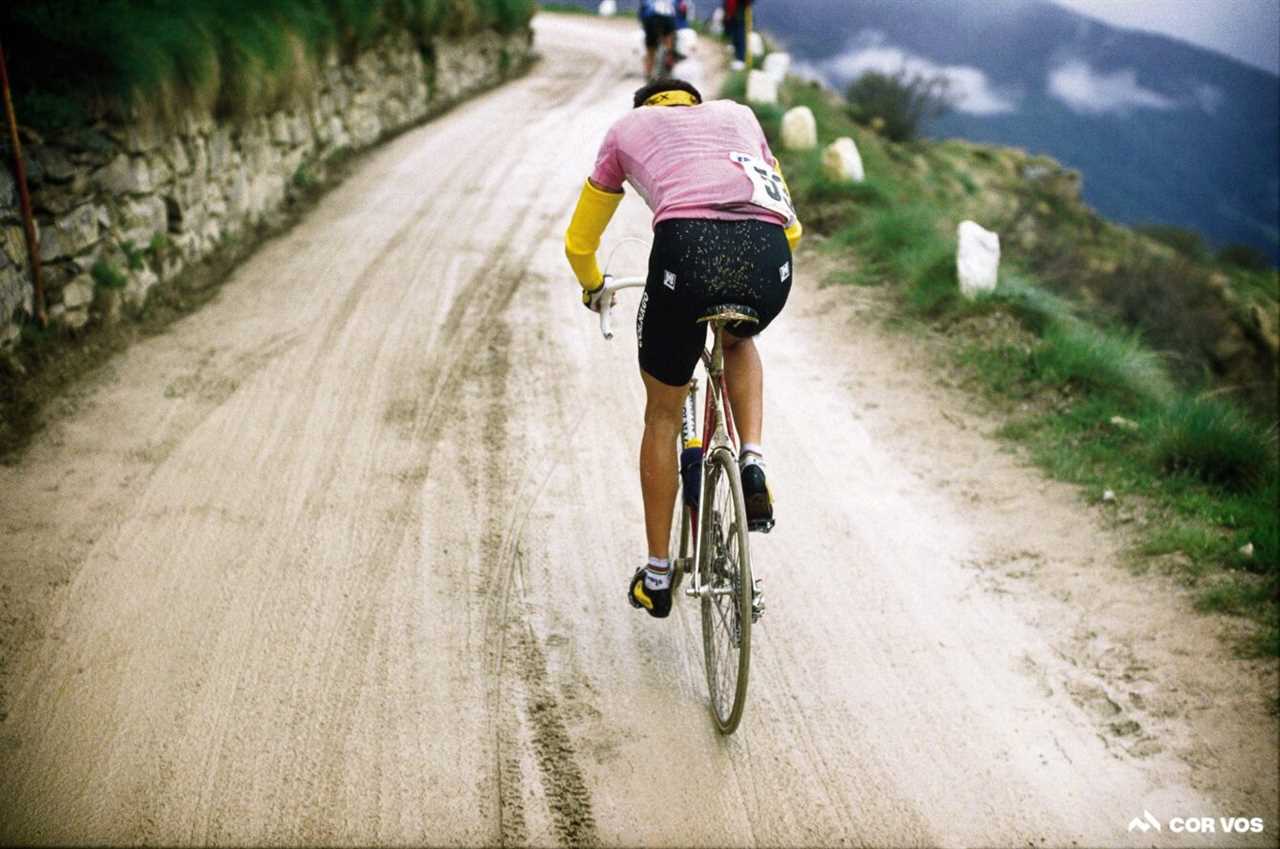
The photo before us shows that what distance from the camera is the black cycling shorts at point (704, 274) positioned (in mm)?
2564

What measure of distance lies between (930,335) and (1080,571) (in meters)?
2.69

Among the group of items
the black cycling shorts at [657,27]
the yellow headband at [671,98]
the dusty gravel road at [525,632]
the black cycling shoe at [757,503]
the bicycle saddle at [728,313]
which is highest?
the black cycling shorts at [657,27]

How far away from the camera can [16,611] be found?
11.0ft

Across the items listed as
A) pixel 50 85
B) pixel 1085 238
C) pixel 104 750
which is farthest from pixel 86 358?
pixel 1085 238

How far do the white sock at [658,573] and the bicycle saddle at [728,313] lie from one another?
3.22ft

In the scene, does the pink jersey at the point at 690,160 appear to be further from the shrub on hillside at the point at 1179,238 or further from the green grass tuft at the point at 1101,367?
the shrub on hillside at the point at 1179,238

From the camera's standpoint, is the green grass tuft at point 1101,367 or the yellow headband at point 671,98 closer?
the yellow headband at point 671,98

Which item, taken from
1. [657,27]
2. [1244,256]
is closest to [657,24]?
[657,27]

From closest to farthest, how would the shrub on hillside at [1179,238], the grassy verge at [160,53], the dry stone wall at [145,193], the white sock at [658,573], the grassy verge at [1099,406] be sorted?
the white sock at [658,573], the grassy verge at [1099,406], the dry stone wall at [145,193], the grassy verge at [160,53], the shrub on hillside at [1179,238]

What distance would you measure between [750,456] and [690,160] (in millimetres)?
977

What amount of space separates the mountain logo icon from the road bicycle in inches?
53.8

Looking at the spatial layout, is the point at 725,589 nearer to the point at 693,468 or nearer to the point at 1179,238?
the point at 693,468

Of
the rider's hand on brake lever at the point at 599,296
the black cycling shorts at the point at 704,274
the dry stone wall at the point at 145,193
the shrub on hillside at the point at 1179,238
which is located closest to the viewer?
the black cycling shorts at the point at 704,274

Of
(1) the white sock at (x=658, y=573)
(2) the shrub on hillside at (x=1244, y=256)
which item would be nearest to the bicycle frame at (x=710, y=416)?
(1) the white sock at (x=658, y=573)
